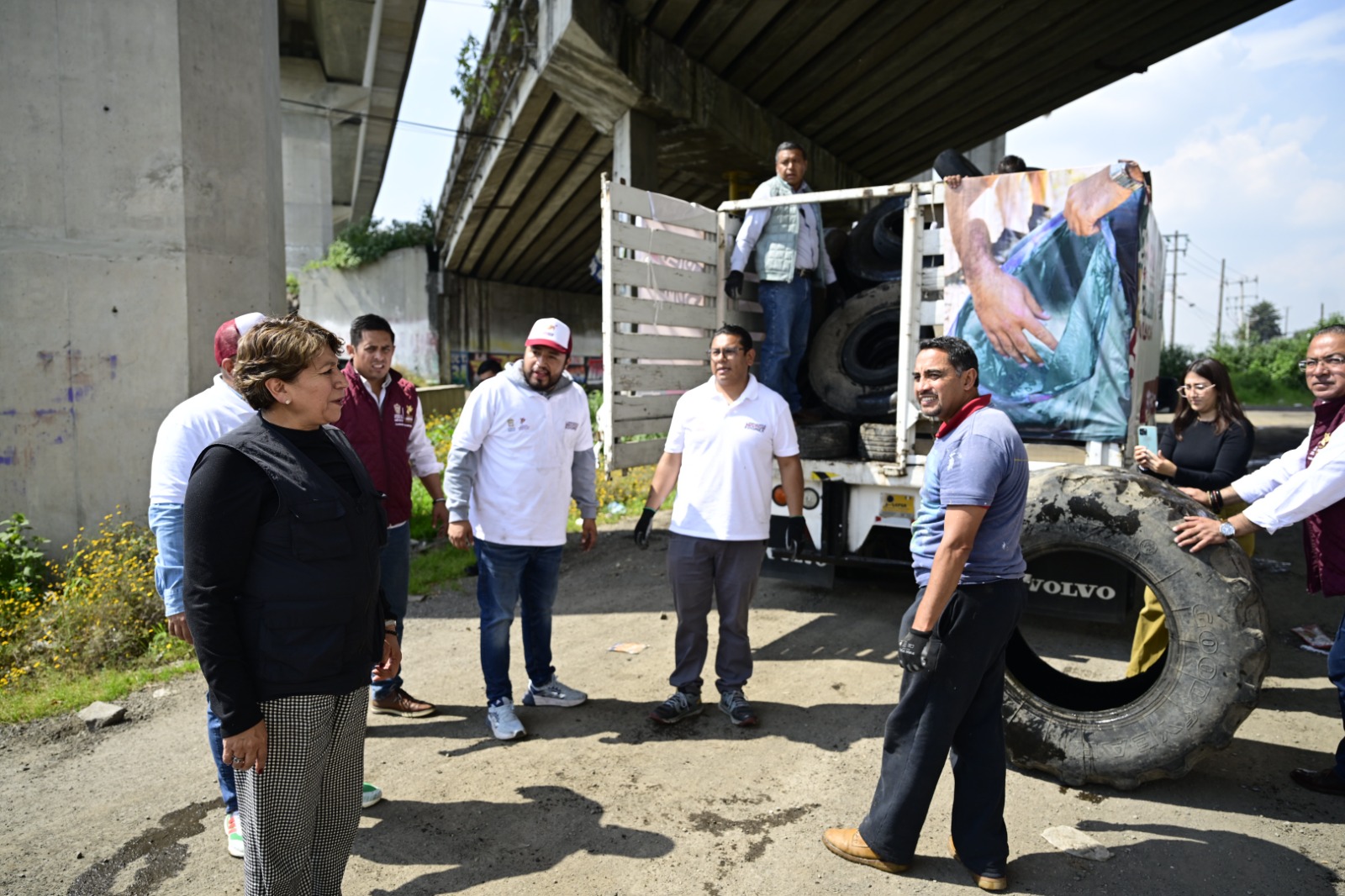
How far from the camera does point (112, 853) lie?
3107mm

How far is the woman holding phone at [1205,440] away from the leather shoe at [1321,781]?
0.99 metres

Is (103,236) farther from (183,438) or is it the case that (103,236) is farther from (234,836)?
(234,836)

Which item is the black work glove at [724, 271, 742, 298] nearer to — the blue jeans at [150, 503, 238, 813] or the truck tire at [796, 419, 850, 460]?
the truck tire at [796, 419, 850, 460]

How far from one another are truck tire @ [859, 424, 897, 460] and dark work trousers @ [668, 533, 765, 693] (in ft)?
3.98

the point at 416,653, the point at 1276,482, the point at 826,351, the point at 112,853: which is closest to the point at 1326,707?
the point at 1276,482

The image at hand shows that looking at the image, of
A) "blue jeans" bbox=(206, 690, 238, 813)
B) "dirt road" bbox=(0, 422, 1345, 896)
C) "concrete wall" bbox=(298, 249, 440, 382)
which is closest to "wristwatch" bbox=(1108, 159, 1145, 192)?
"dirt road" bbox=(0, 422, 1345, 896)

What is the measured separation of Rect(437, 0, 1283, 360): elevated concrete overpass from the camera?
8.76 meters

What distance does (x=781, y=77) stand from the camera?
33.8 ft

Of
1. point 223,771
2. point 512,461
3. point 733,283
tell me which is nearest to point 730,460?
point 512,461

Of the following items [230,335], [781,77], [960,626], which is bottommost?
[960,626]

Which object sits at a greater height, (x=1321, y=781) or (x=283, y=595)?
(x=283, y=595)

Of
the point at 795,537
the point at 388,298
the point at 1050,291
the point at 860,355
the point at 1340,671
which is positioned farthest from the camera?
the point at 388,298

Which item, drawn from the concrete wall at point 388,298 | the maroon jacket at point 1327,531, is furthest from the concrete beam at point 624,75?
the concrete wall at point 388,298

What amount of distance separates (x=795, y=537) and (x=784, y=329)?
143cm
